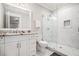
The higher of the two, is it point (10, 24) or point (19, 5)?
point (19, 5)

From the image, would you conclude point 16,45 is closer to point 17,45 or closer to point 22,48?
point 17,45

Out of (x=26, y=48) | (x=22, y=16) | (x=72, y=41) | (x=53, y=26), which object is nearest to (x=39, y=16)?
(x=22, y=16)

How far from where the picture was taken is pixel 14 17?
1.85 meters

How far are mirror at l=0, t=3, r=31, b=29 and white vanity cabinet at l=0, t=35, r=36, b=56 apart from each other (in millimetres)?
414

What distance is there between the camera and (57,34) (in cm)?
290

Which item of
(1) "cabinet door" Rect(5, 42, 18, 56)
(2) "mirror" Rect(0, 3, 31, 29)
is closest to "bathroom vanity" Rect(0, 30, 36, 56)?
(1) "cabinet door" Rect(5, 42, 18, 56)

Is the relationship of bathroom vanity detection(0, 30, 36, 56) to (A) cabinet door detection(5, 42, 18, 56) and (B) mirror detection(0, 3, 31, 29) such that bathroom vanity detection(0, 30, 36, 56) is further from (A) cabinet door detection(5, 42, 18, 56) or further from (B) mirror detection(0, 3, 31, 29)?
(B) mirror detection(0, 3, 31, 29)

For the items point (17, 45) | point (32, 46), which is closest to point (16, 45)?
point (17, 45)

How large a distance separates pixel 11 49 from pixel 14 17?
89 centimetres

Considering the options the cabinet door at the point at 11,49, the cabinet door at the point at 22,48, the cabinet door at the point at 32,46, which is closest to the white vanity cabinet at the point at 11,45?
the cabinet door at the point at 11,49

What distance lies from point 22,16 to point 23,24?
25 cm

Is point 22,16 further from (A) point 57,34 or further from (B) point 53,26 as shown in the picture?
(A) point 57,34

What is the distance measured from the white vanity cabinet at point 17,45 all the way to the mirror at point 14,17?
0.41 metres

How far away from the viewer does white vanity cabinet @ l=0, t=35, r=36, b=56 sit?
1.42 meters
